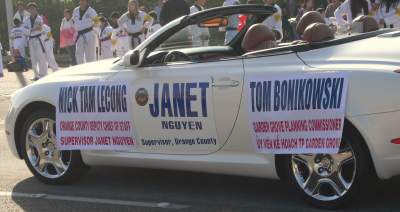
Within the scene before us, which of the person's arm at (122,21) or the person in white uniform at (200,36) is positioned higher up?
the person in white uniform at (200,36)

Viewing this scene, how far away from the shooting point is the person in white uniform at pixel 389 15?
41.0 ft

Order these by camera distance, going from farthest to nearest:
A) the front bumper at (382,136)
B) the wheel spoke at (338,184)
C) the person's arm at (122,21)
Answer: the person's arm at (122,21), the wheel spoke at (338,184), the front bumper at (382,136)

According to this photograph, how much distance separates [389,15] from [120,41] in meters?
6.10

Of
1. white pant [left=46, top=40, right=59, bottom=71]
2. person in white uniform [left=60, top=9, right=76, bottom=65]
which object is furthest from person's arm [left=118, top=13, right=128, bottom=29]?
white pant [left=46, top=40, right=59, bottom=71]

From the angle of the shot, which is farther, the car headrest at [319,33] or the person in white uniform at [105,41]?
the person in white uniform at [105,41]

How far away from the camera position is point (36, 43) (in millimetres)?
17719

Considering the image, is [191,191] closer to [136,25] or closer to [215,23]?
[215,23]

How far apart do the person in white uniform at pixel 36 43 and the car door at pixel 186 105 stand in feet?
39.2

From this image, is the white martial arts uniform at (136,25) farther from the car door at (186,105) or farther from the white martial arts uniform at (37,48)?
the car door at (186,105)

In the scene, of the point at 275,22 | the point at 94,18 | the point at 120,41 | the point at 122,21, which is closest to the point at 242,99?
the point at 275,22

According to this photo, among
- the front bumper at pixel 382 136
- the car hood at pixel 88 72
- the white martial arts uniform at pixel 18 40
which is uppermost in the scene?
the car hood at pixel 88 72

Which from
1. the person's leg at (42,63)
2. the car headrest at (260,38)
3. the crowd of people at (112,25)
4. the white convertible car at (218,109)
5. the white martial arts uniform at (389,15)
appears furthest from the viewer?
the person's leg at (42,63)

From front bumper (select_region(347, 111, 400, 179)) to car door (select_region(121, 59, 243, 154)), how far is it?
1.00 m

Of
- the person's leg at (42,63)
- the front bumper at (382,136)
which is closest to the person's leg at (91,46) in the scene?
the person's leg at (42,63)
